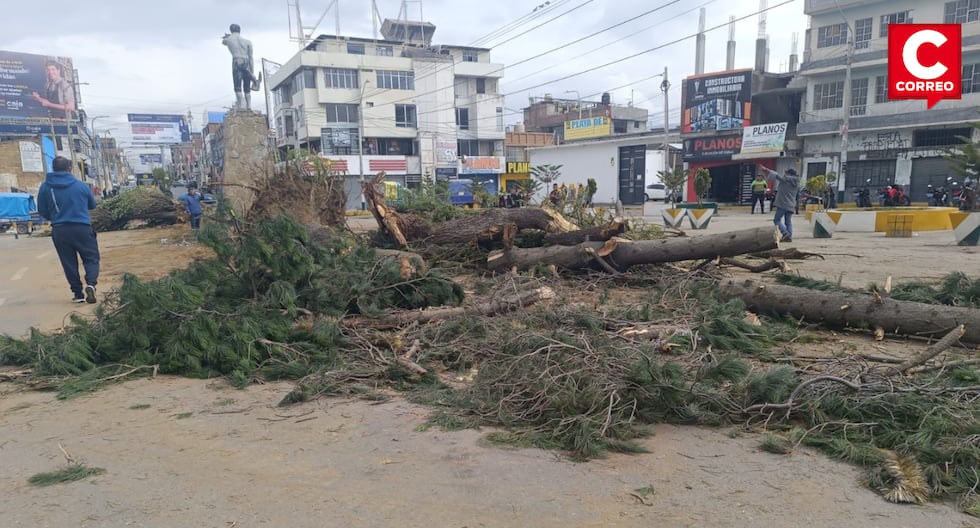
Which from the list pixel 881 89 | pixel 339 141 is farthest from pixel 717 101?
pixel 339 141

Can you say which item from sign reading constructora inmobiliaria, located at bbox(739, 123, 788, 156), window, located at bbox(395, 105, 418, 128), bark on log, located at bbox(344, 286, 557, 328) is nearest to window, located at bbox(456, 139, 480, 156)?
window, located at bbox(395, 105, 418, 128)

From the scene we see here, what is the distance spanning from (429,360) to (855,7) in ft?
117

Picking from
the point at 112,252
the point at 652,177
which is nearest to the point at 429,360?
the point at 112,252

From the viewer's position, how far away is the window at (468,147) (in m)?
53.9

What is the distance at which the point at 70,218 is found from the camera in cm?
712

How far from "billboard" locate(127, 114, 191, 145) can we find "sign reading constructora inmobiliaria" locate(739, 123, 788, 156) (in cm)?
8050

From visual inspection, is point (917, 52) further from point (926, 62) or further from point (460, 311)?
point (460, 311)

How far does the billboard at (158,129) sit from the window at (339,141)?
5119 cm

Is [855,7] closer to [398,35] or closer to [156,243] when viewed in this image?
[156,243]

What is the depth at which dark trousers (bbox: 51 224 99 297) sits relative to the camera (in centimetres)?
717

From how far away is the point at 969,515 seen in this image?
249cm

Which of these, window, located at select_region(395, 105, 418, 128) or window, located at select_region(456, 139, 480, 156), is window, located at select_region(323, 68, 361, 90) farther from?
window, located at select_region(456, 139, 480, 156)

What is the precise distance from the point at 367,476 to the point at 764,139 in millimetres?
35646

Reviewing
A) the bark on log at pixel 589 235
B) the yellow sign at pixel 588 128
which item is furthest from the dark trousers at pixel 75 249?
the yellow sign at pixel 588 128
